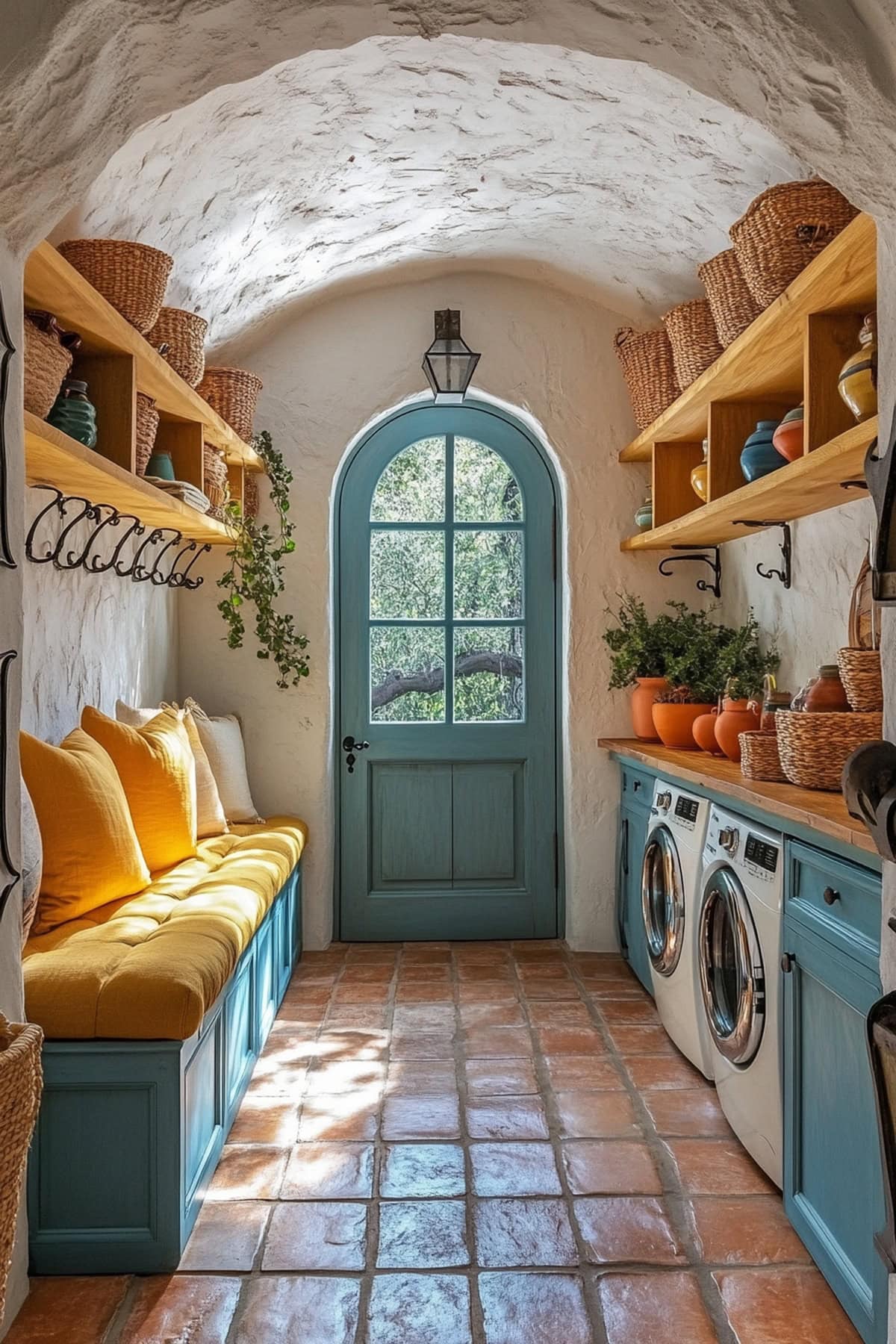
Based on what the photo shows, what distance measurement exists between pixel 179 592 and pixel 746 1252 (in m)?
3.35

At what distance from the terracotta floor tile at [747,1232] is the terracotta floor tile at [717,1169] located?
5cm

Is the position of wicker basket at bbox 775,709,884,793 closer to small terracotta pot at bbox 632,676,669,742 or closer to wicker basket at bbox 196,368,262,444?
small terracotta pot at bbox 632,676,669,742

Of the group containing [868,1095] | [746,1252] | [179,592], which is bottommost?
[746,1252]

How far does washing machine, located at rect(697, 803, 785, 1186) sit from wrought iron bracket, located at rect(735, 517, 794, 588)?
3.44 feet

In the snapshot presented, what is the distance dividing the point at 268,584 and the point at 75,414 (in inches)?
74.3

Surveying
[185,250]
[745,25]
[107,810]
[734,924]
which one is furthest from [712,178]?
[107,810]

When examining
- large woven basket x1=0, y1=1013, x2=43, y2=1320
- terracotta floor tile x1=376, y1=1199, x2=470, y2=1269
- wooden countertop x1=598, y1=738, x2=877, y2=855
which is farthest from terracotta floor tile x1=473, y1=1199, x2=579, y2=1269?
large woven basket x1=0, y1=1013, x2=43, y2=1320

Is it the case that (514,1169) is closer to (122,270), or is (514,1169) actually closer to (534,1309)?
(534,1309)

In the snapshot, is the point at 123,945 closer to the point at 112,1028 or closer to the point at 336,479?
the point at 112,1028

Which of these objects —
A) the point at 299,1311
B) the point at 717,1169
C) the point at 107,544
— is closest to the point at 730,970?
the point at 717,1169

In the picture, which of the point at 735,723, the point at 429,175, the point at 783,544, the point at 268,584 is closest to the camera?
the point at 735,723

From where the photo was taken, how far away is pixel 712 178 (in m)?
3.22

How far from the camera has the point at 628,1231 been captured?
2.21m

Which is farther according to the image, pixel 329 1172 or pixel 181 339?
pixel 181 339
